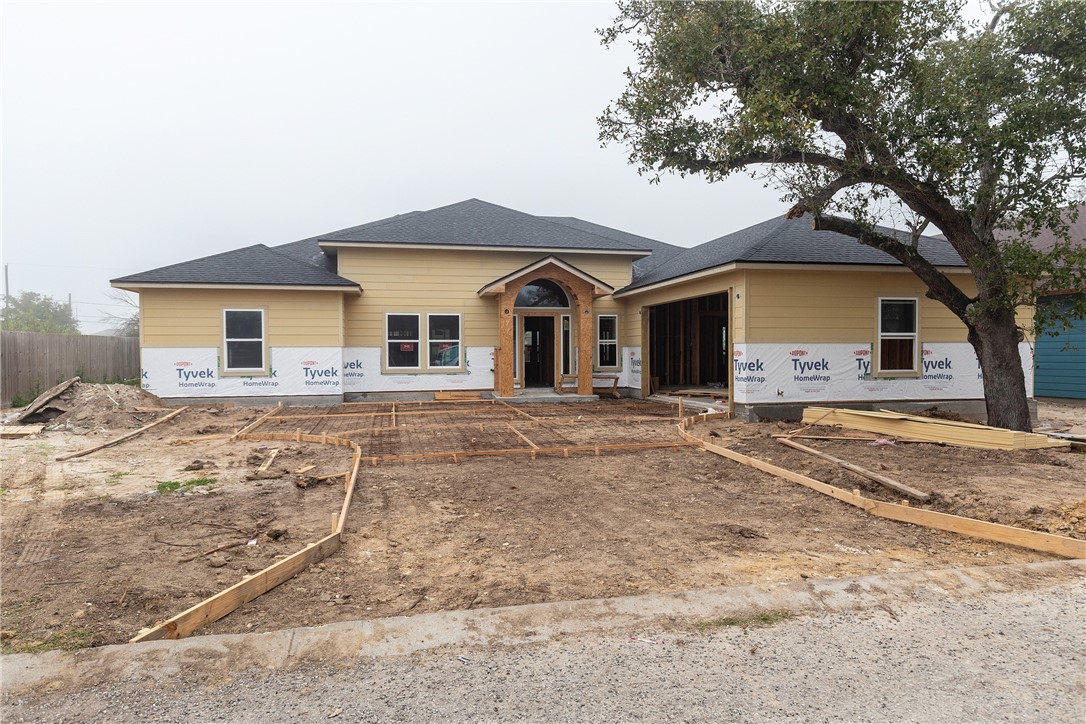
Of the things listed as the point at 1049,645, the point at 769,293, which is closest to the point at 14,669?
the point at 1049,645

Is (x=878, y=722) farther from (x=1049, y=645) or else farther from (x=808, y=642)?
(x=1049, y=645)

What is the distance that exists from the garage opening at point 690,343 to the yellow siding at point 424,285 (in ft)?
12.3

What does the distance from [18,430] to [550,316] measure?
12.7m

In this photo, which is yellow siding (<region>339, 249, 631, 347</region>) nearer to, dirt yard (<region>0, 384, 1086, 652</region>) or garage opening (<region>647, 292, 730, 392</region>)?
garage opening (<region>647, 292, 730, 392</region>)

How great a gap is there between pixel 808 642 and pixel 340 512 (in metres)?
4.05

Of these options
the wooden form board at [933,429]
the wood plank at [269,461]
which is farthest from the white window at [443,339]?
the wooden form board at [933,429]

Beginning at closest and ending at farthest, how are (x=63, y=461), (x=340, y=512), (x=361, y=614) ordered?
(x=361, y=614)
(x=340, y=512)
(x=63, y=461)

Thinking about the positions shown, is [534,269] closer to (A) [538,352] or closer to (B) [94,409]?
(A) [538,352]

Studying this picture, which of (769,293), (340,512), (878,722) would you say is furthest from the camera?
(769,293)

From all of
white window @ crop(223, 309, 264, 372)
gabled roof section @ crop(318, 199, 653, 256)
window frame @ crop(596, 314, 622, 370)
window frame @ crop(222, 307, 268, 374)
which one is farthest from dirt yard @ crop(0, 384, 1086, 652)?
window frame @ crop(596, 314, 622, 370)

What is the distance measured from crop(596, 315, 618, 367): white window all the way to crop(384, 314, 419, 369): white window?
5649mm

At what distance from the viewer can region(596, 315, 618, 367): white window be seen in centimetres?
1894

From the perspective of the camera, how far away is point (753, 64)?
9.09 m

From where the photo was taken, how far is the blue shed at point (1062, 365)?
54.3 feet
